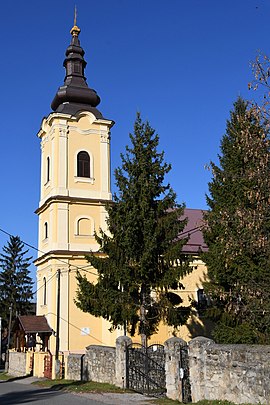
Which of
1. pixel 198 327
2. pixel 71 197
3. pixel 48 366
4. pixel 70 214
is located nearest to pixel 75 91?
pixel 71 197

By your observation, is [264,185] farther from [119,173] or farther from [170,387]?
[119,173]

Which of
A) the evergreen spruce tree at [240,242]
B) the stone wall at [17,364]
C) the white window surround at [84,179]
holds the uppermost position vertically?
the white window surround at [84,179]

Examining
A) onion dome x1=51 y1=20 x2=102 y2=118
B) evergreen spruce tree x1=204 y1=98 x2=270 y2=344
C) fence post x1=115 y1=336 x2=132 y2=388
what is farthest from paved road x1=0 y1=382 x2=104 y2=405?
onion dome x1=51 y1=20 x2=102 y2=118

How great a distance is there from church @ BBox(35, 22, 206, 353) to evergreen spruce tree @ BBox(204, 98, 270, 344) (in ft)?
28.9

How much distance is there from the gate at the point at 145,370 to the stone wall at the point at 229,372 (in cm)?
375

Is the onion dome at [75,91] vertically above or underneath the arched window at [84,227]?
above

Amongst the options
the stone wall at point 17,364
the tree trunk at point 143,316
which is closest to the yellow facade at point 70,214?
the stone wall at point 17,364

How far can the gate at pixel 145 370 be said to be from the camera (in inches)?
682

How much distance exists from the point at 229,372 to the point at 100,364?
Answer: 25.8 ft

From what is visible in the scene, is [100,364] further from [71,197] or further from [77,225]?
[71,197]

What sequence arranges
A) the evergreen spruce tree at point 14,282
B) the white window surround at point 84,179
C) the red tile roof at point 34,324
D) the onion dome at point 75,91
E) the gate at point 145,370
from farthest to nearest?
the evergreen spruce tree at point 14,282, the onion dome at point 75,91, the white window surround at point 84,179, the red tile roof at point 34,324, the gate at point 145,370

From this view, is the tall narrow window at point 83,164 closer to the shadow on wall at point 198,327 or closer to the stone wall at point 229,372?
the shadow on wall at point 198,327

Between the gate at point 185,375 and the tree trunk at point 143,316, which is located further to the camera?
the tree trunk at point 143,316

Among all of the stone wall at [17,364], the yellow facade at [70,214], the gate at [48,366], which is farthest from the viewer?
the yellow facade at [70,214]
